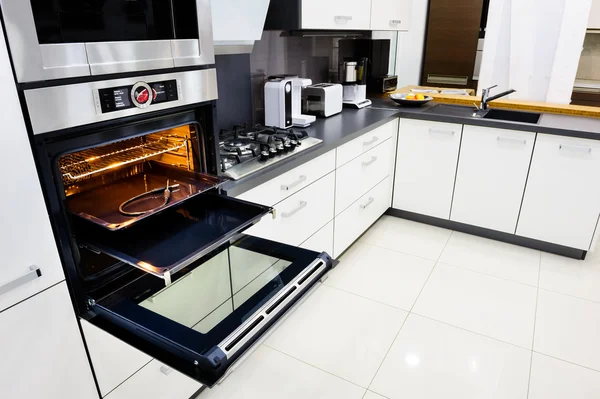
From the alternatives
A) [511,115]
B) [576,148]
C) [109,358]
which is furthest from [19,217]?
[511,115]

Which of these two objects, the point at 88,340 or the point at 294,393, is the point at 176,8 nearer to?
the point at 88,340

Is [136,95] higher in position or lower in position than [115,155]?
higher

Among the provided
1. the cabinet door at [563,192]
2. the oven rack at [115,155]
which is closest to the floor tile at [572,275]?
the cabinet door at [563,192]

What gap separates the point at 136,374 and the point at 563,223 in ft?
8.37

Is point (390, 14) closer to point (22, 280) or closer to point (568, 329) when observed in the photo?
point (568, 329)

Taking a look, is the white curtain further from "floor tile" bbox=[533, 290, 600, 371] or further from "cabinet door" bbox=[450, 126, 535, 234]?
"floor tile" bbox=[533, 290, 600, 371]

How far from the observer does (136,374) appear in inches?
51.0

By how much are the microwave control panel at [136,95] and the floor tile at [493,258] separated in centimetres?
210

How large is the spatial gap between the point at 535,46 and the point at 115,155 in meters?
3.85

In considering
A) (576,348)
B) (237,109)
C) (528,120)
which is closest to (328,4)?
(237,109)

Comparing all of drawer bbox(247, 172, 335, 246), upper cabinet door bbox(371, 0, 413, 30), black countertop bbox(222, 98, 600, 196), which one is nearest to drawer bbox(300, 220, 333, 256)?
drawer bbox(247, 172, 335, 246)

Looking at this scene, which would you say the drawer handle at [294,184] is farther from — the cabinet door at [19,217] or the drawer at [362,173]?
the cabinet door at [19,217]

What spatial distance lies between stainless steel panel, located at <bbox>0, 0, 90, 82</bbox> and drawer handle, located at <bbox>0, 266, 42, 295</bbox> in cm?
42

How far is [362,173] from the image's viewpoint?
2.57 metres
